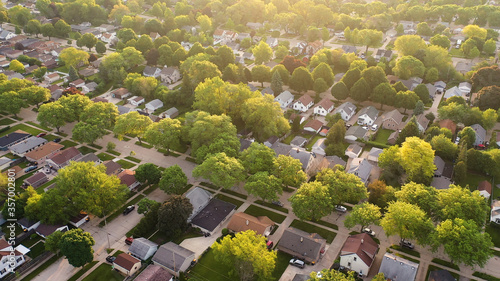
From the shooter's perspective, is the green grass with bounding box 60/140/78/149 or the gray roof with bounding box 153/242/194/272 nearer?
the gray roof with bounding box 153/242/194/272

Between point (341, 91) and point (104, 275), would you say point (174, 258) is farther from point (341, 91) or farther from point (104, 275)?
point (341, 91)

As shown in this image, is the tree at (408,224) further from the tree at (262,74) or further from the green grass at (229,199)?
the tree at (262,74)

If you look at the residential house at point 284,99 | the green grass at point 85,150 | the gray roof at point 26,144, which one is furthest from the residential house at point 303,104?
the gray roof at point 26,144

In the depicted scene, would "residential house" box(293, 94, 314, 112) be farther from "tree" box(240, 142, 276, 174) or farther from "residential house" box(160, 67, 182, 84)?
"residential house" box(160, 67, 182, 84)

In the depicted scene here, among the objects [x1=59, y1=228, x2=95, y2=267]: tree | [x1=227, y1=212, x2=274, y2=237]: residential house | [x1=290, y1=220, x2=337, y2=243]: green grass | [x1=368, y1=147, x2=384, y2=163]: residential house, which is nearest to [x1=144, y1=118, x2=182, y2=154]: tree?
[x1=227, y1=212, x2=274, y2=237]: residential house

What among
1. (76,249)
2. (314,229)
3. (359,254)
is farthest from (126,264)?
(359,254)

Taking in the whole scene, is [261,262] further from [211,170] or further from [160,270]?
[211,170]

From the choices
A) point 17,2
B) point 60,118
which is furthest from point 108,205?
point 17,2

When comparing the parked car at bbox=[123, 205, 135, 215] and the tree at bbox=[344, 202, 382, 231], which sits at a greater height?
the tree at bbox=[344, 202, 382, 231]
